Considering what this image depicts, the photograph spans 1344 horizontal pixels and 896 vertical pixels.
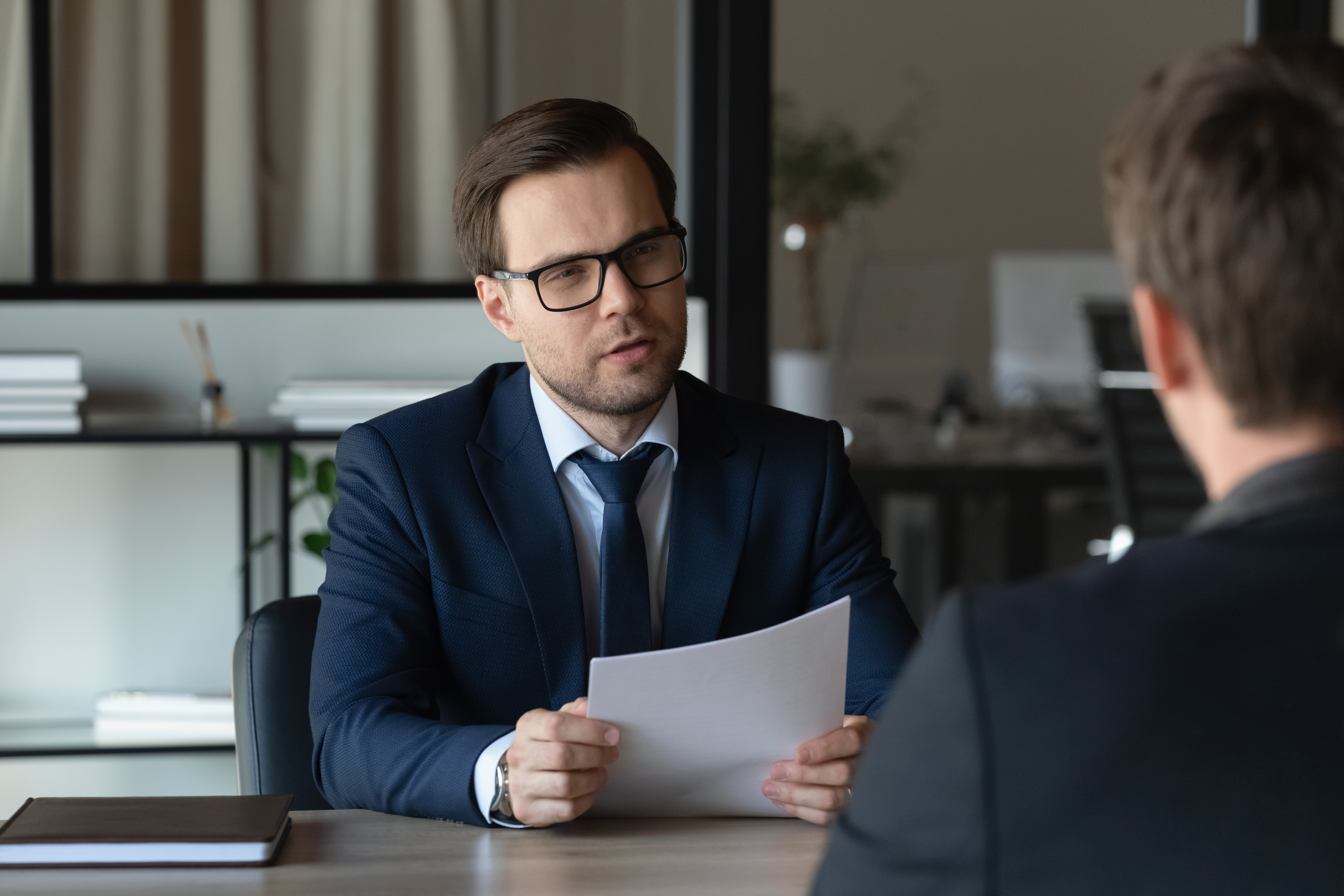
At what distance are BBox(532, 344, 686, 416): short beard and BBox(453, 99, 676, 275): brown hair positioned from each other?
0.19 meters

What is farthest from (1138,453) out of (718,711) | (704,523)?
(718,711)

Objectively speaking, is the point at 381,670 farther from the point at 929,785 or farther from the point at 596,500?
the point at 929,785

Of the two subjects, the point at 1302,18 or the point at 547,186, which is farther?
the point at 1302,18

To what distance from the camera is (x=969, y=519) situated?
372cm

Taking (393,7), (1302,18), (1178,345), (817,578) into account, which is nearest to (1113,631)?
(1178,345)

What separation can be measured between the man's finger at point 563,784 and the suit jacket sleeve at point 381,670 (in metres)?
0.08

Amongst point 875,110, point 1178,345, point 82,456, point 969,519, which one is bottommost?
point 969,519

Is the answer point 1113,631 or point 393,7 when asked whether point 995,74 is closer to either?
point 393,7

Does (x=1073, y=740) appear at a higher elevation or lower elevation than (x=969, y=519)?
higher

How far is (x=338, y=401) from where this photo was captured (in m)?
2.69

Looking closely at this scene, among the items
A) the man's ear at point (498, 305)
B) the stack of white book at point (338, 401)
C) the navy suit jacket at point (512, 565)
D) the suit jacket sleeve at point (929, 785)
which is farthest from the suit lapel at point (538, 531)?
the stack of white book at point (338, 401)

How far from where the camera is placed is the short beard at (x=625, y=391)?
4.96ft

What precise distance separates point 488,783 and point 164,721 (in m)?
1.79

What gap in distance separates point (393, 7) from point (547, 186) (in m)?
1.73
